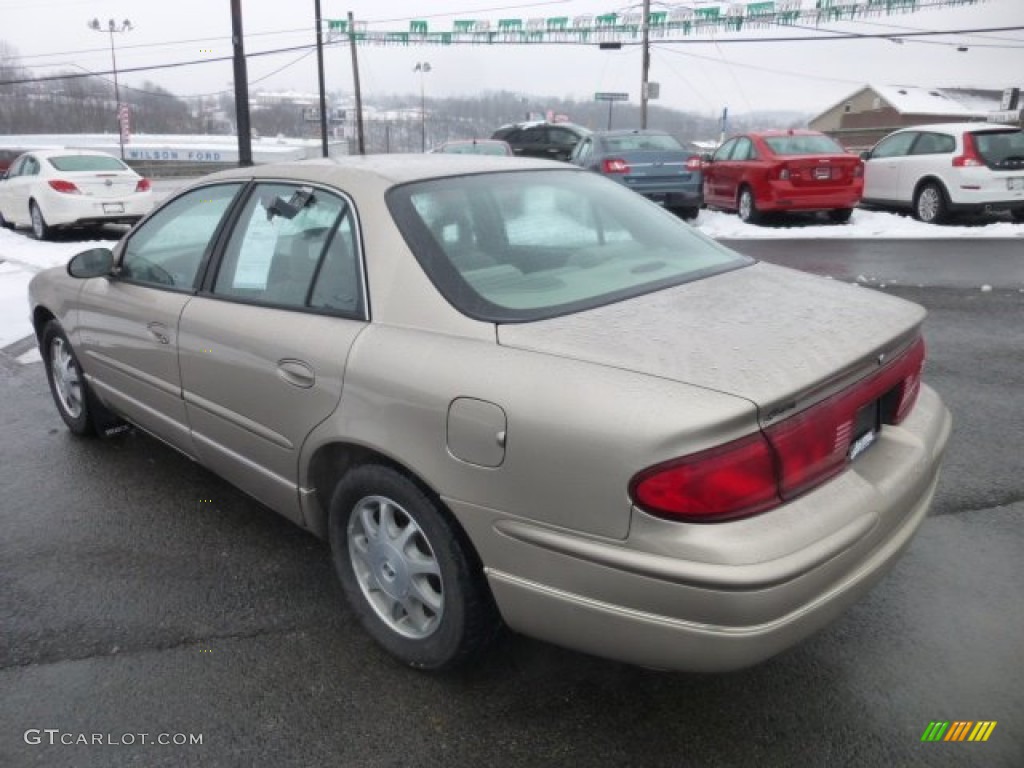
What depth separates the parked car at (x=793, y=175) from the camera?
42.4ft

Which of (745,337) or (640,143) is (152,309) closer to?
(745,337)

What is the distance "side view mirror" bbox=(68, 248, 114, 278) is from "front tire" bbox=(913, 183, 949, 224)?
12.5 m

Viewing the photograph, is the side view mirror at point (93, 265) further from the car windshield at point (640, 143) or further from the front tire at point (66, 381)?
the car windshield at point (640, 143)

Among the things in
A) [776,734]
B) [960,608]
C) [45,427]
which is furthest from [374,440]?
[45,427]

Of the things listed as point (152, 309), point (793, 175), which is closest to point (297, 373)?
point (152, 309)

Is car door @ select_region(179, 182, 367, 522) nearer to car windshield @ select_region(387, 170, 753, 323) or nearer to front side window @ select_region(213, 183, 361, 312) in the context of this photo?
front side window @ select_region(213, 183, 361, 312)

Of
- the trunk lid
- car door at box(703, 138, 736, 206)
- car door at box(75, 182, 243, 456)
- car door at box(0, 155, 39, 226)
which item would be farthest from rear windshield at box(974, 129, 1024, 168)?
car door at box(0, 155, 39, 226)

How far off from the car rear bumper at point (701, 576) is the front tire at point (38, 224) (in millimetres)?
13935

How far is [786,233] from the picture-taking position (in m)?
13.0

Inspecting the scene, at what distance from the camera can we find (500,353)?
2.15m

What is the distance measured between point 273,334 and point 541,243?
961 millimetres

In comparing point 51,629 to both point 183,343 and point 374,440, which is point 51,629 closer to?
point 183,343

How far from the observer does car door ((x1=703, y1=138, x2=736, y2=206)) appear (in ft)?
48.8

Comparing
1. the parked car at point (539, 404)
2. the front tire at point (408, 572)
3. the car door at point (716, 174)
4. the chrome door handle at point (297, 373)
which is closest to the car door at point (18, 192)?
the car door at point (716, 174)
